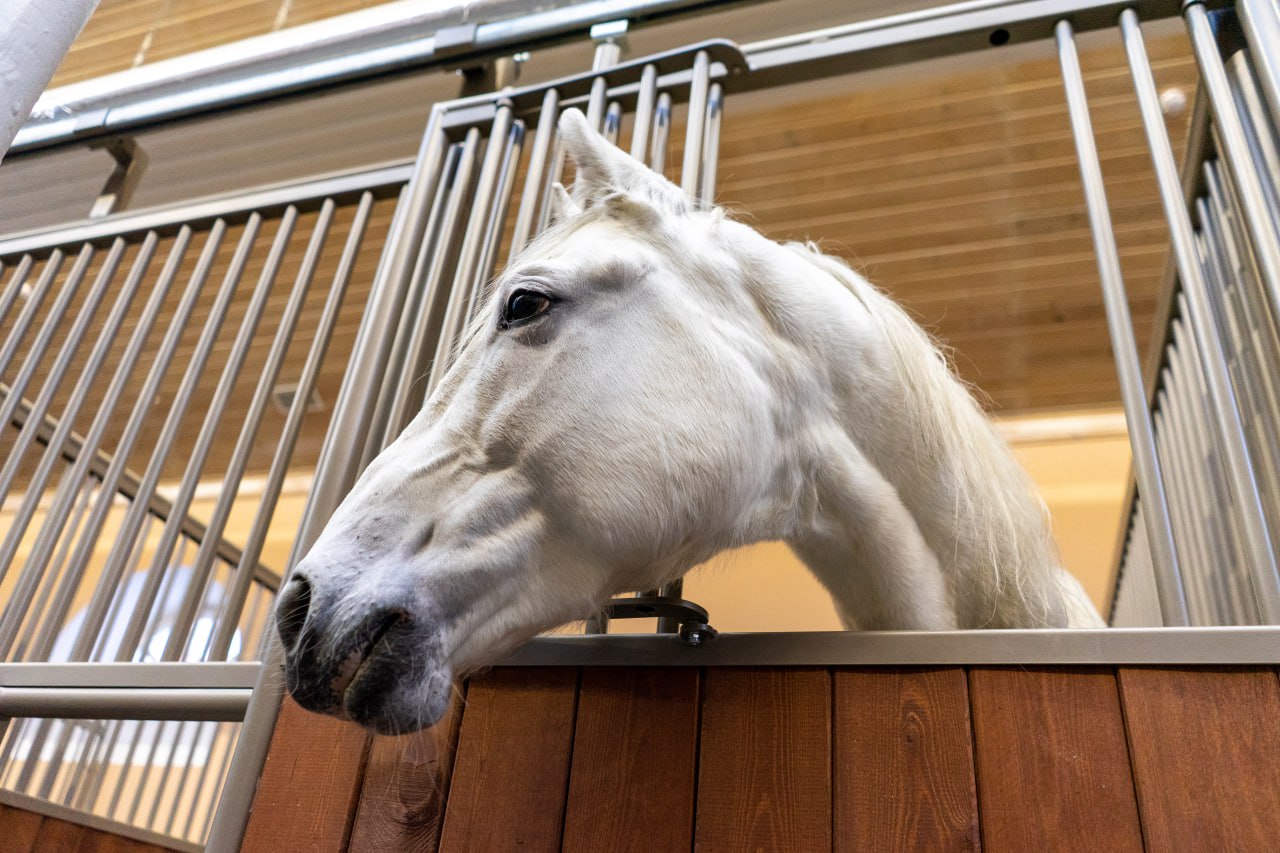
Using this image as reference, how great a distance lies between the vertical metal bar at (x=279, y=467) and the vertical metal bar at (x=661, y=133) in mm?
611

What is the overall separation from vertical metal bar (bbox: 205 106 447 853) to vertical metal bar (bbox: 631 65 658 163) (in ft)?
1.47

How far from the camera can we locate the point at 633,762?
986 mm

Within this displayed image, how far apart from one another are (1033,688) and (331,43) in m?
2.23

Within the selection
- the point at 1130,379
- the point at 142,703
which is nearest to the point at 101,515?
the point at 142,703

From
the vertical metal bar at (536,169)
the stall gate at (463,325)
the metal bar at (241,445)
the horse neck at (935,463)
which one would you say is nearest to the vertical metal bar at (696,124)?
the stall gate at (463,325)

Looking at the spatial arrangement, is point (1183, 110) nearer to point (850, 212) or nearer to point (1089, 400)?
point (850, 212)

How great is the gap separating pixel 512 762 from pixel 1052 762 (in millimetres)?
589

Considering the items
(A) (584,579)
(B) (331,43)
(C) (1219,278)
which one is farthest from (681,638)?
(B) (331,43)

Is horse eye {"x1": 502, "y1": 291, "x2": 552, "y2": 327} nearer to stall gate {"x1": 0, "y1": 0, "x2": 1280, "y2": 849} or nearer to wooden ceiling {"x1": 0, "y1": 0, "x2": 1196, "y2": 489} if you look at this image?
stall gate {"x1": 0, "y1": 0, "x2": 1280, "y2": 849}

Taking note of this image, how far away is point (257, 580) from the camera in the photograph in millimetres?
3555

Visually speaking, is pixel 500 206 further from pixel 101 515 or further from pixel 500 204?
pixel 101 515

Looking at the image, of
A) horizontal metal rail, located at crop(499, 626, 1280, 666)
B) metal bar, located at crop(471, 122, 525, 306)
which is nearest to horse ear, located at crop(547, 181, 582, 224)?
metal bar, located at crop(471, 122, 525, 306)

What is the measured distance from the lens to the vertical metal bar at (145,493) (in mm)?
1471

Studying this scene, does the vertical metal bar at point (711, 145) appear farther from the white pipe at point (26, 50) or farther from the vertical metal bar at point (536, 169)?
the white pipe at point (26, 50)
